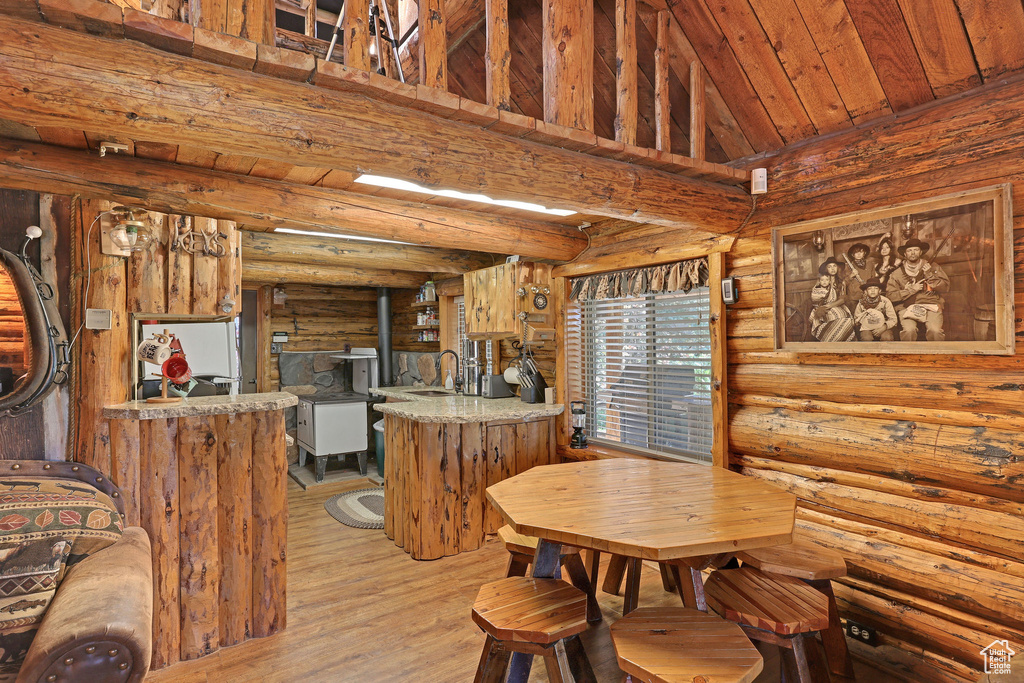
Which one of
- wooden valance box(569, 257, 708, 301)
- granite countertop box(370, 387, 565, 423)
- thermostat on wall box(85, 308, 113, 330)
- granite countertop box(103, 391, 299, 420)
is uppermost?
wooden valance box(569, 257, 708, 301)

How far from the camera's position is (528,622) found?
1797mm

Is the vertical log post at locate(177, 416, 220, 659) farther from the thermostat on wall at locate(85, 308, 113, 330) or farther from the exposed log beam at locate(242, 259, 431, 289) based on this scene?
the exposed log beam at locate(242, 259, 431, 289)

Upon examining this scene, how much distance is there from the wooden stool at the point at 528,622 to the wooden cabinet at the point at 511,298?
2629 millimetres

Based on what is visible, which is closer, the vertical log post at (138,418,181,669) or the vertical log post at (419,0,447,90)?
the vertical log post at (419,0,447,90)

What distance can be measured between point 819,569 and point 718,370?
1393 millimetres

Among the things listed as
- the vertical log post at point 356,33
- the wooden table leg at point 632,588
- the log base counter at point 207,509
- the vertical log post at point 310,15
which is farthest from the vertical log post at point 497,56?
the wooden table leg at point 632,588

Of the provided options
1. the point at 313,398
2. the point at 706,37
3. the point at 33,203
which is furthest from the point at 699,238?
the point at 313,398

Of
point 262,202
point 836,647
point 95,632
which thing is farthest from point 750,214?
point 95,632

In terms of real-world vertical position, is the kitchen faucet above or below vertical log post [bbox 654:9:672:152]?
below

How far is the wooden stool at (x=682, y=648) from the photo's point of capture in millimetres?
1535

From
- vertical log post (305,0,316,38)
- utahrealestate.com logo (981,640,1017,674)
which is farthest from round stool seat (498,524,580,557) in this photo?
vertical log post (305,0,316,38)

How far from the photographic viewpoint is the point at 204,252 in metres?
2.91

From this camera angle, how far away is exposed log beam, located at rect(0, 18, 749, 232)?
1586 mm

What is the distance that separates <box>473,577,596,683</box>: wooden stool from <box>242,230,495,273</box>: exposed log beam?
3828 mm
